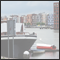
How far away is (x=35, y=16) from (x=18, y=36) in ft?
482

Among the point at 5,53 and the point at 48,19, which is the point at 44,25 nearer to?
the point at 48,19

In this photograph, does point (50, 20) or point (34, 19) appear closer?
point (50, 20)

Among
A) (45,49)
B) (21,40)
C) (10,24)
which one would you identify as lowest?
(45,49)

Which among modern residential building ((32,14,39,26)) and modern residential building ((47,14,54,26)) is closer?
modern residential building ((47,14,54,26))

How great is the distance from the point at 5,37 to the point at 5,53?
2.08 m

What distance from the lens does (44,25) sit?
160m

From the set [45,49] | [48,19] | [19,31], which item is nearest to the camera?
[19,31]

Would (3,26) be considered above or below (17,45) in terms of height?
above

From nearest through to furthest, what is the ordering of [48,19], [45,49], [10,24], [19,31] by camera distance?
[10,24]
[19,31]
[45,49]
[48,19]

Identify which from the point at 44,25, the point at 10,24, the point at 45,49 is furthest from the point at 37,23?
the point at 10,24

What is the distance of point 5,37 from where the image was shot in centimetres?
1588

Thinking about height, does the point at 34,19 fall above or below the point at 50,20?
above

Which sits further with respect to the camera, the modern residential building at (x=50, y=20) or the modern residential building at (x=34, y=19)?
the modern residential building at (x=34, y=19)

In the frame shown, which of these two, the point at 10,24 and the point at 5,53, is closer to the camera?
the point at 10,24
